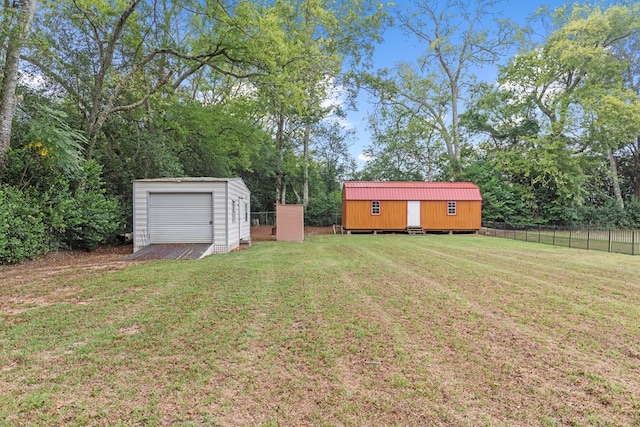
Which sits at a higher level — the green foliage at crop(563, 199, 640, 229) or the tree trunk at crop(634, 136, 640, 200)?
the tree trunk at crop(634, 136, 640, 200)

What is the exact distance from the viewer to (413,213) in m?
21.1

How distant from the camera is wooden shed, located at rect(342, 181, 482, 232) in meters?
20.9

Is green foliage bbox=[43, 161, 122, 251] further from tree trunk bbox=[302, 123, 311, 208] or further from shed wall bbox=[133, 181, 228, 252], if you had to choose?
tree trunk bbox=[302, 123, 311, 208]

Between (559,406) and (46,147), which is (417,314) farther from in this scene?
(46,147)

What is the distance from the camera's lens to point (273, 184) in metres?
28.1

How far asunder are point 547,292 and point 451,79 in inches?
998

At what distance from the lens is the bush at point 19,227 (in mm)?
8242

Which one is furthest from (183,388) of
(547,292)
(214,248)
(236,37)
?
(236,37)

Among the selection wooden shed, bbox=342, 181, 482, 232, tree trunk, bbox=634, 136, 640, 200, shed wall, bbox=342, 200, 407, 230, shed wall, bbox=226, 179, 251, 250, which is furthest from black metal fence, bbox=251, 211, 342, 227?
tree trunk, bbox=634, 136, 640, 200

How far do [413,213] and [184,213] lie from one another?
13.9 m

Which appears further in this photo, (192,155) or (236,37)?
(192,155)

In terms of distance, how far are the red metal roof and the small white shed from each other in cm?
1072

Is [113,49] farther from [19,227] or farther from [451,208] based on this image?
[451,208]

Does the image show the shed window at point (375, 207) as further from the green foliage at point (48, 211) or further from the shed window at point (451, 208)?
the green foliage at point (48, 211)
